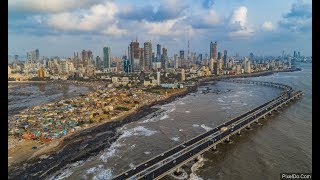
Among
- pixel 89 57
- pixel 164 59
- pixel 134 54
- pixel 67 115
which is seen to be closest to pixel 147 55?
pixel 134 54

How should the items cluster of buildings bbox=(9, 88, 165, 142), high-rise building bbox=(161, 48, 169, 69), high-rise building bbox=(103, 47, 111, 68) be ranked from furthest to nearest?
1. high-rise building bbox=(103, 47, 111, 68)
2. high-rise building bbox=(161, 48, 169, 69)
3. cluster of buildings bbox=(9, 88, 165, 142)

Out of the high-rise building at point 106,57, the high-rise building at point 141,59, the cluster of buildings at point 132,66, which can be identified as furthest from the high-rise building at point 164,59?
the high-rise building at point 106,57

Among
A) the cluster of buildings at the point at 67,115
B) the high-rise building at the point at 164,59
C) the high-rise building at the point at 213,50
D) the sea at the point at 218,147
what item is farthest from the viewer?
the high-rise building at the point at 213,50

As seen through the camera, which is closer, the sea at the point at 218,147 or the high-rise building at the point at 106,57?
the sea at the point at 218,147

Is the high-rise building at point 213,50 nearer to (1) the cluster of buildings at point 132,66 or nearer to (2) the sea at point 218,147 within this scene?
(1) the cluster of buildings at point 132,66

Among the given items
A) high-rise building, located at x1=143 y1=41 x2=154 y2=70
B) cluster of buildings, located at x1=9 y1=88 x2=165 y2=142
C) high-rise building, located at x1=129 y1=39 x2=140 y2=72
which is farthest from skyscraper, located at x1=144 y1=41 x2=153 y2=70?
cluster of buildings, located at x1=9 y1=88 x2=165 y2=142

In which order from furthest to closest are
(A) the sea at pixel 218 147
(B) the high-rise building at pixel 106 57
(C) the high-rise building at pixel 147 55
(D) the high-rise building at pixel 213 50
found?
(D) the high-rise building at pixel 213 50 → (B) the high-rise building at pixel 106 57 → (C) the high-rise building at pixel 147 55 → (A) the sea at pixel 218 147

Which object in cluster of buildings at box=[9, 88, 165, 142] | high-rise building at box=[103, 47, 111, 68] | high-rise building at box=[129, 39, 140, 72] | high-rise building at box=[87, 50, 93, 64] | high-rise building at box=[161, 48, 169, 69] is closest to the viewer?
cluster of buildings at box=[9, 88, 165, 142]

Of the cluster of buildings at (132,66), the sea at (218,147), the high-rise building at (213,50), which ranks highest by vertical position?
the high-rise building at (213,50)

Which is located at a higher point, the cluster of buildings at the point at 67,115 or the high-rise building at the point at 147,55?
→ the high-rise building at the point at 147,55

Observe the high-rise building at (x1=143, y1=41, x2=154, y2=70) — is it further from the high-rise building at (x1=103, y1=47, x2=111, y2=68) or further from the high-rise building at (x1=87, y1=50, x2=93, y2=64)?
the high-rise building at (x1=87, y1=50, x2=93, y2=64)
